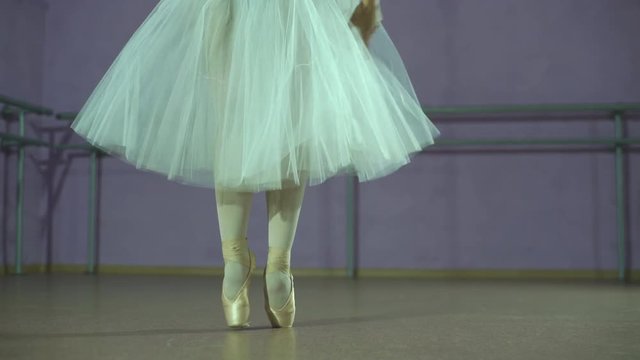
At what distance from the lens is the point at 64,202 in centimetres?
473

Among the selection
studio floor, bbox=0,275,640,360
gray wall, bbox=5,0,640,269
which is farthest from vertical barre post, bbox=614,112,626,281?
studio floor, bbox=0,275,640,360

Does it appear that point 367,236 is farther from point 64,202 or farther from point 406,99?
point 406,99

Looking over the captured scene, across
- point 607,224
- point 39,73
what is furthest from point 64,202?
point 607,224

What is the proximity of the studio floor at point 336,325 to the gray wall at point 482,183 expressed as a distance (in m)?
1.15

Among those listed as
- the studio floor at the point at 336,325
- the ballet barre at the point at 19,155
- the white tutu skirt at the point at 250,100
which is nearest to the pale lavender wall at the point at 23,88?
the ballet barre at the point at 19,155

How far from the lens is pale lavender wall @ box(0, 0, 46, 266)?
4398mm

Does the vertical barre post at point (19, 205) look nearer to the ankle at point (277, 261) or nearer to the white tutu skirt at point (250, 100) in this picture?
the white tutu skirt at point (250, 100)

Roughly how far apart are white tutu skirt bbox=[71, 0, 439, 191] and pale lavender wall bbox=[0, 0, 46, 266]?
2.90 m

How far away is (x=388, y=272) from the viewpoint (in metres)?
4.36

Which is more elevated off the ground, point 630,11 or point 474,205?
point 630,11

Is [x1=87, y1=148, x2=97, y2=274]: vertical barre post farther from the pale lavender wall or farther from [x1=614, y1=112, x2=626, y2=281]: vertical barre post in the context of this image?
[x1=614, y1=112, x2=626, y2=281]: vertical barre post

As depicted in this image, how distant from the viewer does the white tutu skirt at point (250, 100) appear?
5.34ft

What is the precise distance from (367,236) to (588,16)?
167 cm

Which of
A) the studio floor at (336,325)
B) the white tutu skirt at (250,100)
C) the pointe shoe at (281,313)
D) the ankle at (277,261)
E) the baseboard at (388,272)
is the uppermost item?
the white tutu skirt at (250,100)
